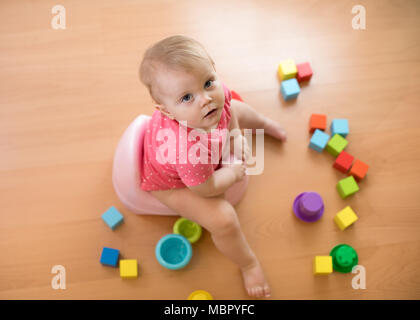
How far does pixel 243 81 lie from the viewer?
1171 mm

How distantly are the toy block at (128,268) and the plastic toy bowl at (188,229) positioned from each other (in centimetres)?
14

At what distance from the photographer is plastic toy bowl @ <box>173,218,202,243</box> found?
3.27ft

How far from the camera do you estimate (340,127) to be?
1081mm

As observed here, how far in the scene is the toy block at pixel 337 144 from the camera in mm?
1058

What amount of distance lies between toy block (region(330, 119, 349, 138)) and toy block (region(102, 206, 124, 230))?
0.67 meters

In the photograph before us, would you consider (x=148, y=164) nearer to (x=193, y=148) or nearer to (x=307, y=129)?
(x=193, y=148)

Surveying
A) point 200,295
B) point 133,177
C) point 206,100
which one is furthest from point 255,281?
point 206,100

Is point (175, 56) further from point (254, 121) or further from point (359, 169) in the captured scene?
point (359, 169)

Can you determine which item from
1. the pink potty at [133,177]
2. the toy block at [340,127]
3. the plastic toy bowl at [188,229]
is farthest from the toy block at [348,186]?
the plastic toy bowl at [188,229]

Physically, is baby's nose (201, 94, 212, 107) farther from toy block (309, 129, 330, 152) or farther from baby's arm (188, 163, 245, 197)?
toy block (309, 129, 330, 152)

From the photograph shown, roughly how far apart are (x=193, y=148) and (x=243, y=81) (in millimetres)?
490

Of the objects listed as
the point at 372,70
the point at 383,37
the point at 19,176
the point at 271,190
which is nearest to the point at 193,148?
the point at 271,190

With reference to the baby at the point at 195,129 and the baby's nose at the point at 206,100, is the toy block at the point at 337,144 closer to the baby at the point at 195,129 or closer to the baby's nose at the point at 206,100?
the baby at the point at 195,129
